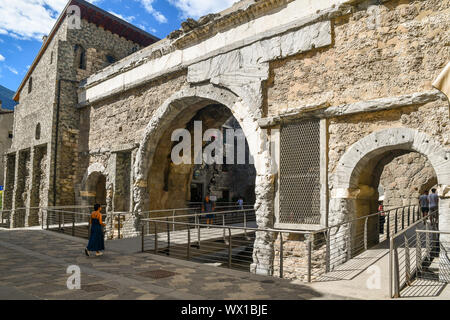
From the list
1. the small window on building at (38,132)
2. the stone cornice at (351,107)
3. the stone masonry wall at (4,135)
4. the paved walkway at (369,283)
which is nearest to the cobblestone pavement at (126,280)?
the paved walkway at (369,283)

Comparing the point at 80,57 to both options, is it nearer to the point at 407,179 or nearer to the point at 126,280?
the point at 126,280

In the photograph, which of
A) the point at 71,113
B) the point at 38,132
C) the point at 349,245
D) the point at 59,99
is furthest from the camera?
the point at 38,132

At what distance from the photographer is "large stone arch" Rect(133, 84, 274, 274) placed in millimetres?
8312

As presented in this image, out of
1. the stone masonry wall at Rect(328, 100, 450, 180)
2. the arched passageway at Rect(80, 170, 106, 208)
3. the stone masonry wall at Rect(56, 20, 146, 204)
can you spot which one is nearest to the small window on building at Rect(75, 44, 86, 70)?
the stone masonry wall at Rect(56, 20, 146, 204)

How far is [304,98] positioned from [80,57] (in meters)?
12.9

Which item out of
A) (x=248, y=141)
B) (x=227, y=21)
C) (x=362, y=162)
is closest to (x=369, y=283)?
(x=362, y=162)

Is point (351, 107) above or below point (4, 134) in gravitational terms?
below

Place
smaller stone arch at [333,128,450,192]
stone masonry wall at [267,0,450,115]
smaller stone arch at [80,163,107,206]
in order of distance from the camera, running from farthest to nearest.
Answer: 1. smaller stone arch at [80,163,107,206]
2. stone masonry wall at [267,0,450,115]
3. smaller stone arch at [333,128,450,192]

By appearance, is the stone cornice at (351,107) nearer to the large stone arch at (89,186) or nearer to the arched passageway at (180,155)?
the arched passageway at (180,155)

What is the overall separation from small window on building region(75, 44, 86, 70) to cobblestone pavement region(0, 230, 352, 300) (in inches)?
449

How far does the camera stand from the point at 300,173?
26.5 feet

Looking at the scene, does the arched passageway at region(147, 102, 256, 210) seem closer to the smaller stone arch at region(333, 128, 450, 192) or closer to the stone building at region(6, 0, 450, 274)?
the stone building at region(6, 0, 450, 274)
